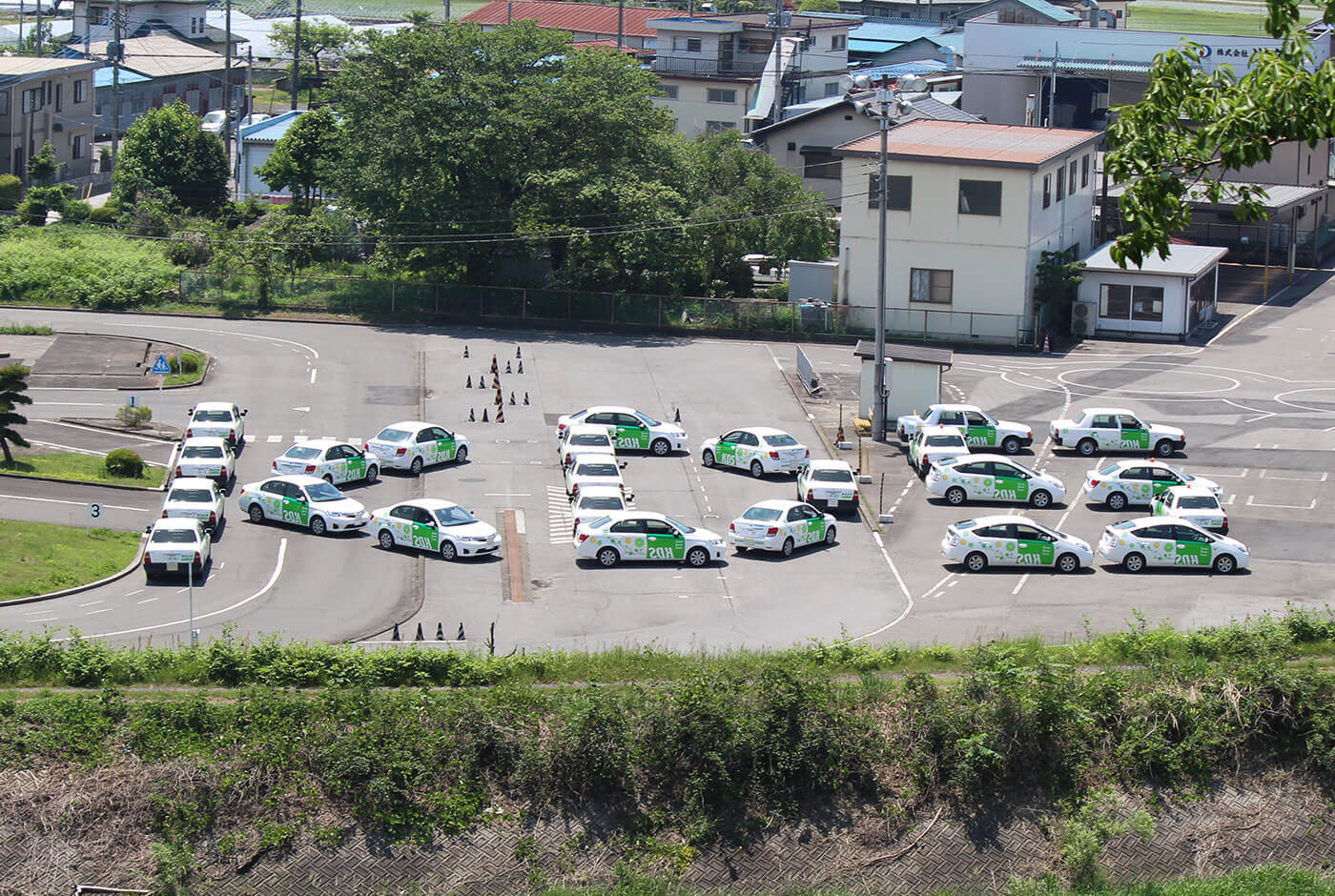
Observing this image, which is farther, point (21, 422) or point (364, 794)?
point (21, 422)

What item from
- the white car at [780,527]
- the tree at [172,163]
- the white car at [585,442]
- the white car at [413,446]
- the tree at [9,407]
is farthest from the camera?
the tree at [172,163]

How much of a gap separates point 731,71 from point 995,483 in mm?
63776

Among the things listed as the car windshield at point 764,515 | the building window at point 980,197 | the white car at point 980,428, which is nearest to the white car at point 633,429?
the white car at point 980,428

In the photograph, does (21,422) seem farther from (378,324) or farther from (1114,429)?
(1114,429)

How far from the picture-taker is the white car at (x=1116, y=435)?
4772 centimetres

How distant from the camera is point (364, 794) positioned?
22391mm

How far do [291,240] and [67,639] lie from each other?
138ft

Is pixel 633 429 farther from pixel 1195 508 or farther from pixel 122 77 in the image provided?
pixel 122 77

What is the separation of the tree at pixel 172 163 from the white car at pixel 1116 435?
51854 millimetres

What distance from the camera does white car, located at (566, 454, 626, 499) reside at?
42094mm

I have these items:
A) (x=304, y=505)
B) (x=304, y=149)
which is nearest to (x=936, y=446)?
(x=304, y=505)

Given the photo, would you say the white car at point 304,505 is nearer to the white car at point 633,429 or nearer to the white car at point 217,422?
the white car at point 217,422

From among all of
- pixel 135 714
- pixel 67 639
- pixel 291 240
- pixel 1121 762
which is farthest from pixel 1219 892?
pixel 291 240

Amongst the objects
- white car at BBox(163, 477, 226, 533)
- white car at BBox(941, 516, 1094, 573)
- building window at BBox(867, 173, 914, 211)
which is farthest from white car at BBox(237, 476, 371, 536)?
building window at BBox(867, 173, 914, 211)
